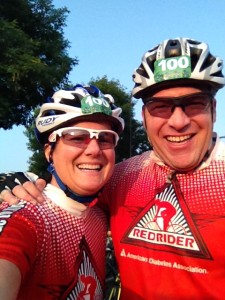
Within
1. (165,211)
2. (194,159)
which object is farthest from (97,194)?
(194,159)

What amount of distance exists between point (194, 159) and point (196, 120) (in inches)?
10.9

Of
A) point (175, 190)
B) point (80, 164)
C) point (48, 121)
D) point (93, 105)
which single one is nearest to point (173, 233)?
point (175, 190)

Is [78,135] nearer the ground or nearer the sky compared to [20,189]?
nearer the sky

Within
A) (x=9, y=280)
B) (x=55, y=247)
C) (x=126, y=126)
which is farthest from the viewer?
(x=126, y=126)

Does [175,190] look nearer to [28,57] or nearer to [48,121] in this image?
[48,121]

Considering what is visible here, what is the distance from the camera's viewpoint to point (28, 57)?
13914mm

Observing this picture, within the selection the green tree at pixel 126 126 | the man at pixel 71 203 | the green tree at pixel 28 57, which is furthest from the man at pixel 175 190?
the green tree at pixel 126 126

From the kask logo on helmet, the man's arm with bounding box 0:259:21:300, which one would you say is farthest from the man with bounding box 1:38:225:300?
the man's arm with bounding box 0:259:21:300

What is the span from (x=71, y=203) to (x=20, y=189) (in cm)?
33

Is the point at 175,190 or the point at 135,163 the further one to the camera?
the point at 135,163

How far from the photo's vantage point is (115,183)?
3.69 m

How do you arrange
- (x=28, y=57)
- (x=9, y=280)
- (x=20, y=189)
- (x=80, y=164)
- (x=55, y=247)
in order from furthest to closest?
(x=28, y=57), (x=80, y=164), (x=20, y=189), (x=55, y=247), (x=9, y=280)

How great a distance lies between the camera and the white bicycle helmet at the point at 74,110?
2.97 meters

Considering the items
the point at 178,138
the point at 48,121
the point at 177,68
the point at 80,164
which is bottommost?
the point at 80,164
